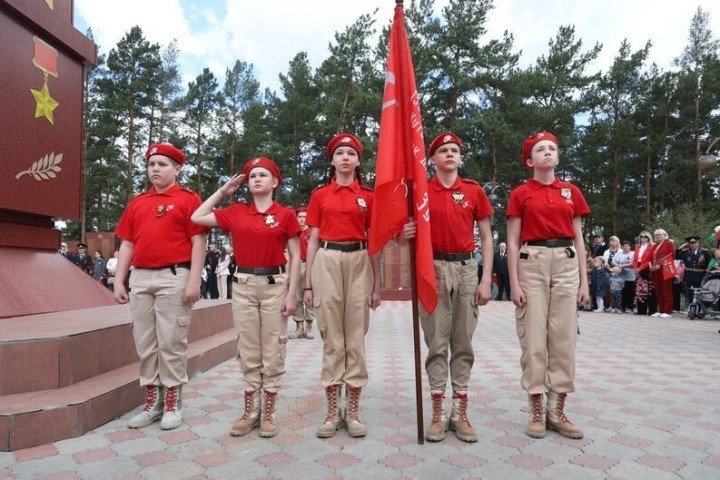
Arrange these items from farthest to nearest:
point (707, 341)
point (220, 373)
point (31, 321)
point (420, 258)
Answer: point (707, 341), point (220, 373), point (31, 321), point (420, 258)

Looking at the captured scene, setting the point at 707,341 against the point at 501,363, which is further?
the point at 707,341

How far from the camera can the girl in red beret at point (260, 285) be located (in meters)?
3.58

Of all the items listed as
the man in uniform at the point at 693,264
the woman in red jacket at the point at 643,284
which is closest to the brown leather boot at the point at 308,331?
the woman in red jacket at the point at 643,284

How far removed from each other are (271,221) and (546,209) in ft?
6.39

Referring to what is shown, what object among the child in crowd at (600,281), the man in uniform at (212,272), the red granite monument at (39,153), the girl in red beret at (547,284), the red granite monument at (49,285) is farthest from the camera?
the man in uniform at (212,272)

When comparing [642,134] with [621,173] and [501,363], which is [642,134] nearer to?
[621,173]

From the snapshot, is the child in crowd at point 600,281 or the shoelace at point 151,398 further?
the child in crowd at point 600,281

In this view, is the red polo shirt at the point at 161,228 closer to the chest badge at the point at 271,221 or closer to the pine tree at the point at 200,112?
the chest badge at the point at 271,221

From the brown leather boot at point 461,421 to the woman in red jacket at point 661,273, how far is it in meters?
10.4

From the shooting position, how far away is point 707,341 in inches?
312

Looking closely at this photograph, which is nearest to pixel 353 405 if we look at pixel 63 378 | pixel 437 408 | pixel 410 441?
pixel 410 441

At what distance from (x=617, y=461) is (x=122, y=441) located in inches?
120

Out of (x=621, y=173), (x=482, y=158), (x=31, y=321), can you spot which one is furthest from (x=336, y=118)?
(x=31, y=321)

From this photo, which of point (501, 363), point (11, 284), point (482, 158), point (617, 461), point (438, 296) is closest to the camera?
point (617, 461)
